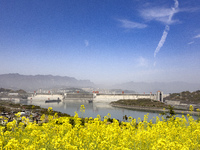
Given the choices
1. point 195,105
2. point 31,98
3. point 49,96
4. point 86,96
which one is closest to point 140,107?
point 195,105

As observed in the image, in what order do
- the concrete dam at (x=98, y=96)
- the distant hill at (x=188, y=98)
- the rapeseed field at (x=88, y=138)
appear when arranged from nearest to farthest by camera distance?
the rapeseed field at (x=88, y=138)
the distant hill at (x=188, y=98)
the concrete dam at (x=98, y=96)

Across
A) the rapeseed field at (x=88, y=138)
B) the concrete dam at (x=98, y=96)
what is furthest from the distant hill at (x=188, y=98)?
the rapeseed field at (x=88, y=138)

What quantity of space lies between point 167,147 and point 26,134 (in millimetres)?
6698

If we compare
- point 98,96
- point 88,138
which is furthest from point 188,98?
point 88,138

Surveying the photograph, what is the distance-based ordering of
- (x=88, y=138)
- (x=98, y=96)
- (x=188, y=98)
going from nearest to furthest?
1. (x=88, y=138)
2. (x=188, y=98)
3. (x=98, y=96)

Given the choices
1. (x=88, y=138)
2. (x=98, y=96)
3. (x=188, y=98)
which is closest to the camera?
(x=88, y=138)

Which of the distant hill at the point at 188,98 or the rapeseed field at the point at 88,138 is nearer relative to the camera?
the rapeseed field at the point at 88,138

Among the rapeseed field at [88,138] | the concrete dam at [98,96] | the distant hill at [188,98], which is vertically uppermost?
the rapeseed field at [88,138]

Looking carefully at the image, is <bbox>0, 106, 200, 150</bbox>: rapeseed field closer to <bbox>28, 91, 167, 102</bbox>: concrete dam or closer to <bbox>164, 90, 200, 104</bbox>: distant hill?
<bbox>164, 90, 200, 104</bbox>: distant hill

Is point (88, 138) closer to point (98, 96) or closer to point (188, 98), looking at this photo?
point (188, 98)

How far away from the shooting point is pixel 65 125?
27.1ft

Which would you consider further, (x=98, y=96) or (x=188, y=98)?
(x=98, y=96)

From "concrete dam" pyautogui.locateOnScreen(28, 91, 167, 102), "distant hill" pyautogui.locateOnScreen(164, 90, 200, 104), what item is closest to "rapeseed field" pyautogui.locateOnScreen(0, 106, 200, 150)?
"distant hill" pyautogui.locateOnScreen(164, 90, 200, 104)

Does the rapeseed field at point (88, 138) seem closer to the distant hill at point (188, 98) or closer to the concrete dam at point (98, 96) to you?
the distant hill at point (188, 98)
